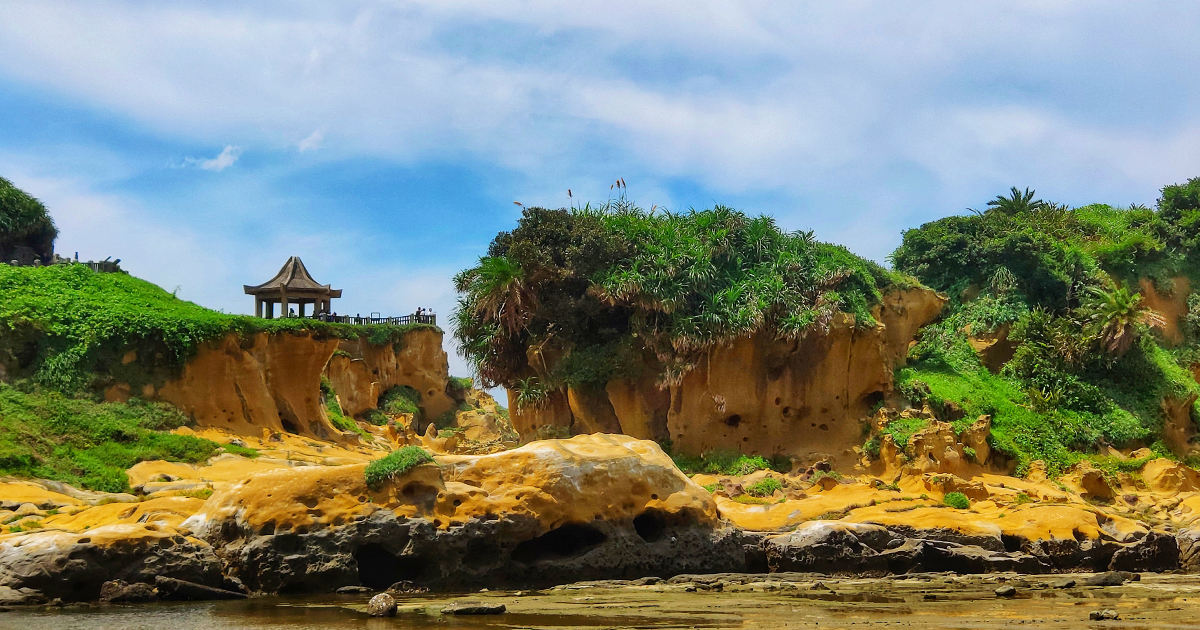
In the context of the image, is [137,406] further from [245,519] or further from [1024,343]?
[1024,343]

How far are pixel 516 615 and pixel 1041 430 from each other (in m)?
17.4

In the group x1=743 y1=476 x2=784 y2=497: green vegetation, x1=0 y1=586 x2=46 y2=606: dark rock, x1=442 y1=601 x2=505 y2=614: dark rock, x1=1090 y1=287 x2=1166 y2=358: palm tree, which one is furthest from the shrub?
x1=442 y1=601 x2=505 y2=614: dark rock

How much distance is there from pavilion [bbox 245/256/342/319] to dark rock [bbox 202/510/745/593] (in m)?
31.7

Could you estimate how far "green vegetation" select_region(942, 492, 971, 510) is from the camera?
63.6ft

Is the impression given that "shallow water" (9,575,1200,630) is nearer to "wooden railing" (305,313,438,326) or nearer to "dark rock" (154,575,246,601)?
"dark rock" (154,575,246,601)

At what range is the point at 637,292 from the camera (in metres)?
25.4

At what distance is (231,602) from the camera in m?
13.8

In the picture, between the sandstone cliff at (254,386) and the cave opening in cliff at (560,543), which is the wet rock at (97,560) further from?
the sandstone cliff at (254,386)

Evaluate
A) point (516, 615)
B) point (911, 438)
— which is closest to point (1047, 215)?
point (911, 438)

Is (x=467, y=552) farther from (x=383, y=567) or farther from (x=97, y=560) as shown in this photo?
(x=97, y=560)

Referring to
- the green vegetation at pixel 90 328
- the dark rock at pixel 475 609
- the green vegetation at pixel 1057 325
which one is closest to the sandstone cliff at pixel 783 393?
the green vegetation at pixel 1057 325

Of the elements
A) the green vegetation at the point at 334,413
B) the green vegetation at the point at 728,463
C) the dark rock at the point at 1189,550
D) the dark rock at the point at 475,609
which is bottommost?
the dark rock at the point at 1189,550

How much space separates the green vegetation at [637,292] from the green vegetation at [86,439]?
24.3ft

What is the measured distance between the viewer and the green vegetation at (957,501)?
1938 centimetres
